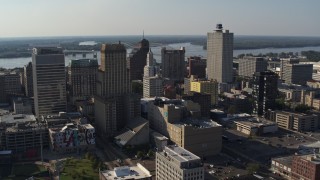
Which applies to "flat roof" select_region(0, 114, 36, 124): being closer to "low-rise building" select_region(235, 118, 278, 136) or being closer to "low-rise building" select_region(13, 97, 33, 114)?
"low-rise building" select_region(13, 97, 33, 114)

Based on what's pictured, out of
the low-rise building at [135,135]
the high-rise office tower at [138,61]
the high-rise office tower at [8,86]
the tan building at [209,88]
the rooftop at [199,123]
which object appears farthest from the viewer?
the high-rise office tower at [138,61]

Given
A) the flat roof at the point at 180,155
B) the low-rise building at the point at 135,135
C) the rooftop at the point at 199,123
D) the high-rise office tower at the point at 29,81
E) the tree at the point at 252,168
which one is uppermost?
the high-rise office tower at the point at 29,81

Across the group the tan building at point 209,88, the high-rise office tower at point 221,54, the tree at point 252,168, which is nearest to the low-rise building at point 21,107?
the tan building at point 209,88

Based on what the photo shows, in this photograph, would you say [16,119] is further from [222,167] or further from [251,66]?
[251,66]

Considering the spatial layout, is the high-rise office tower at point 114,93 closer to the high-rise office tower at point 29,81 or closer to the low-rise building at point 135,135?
the low-rise building at point 135,135

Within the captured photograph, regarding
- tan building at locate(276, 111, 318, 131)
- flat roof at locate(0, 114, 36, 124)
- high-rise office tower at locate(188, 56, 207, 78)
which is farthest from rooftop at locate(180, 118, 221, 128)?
high-rise office tower at locate(188, 56, 207, 78)

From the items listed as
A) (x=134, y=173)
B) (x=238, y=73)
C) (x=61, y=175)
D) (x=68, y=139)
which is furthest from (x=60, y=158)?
(x=238, y=73)
